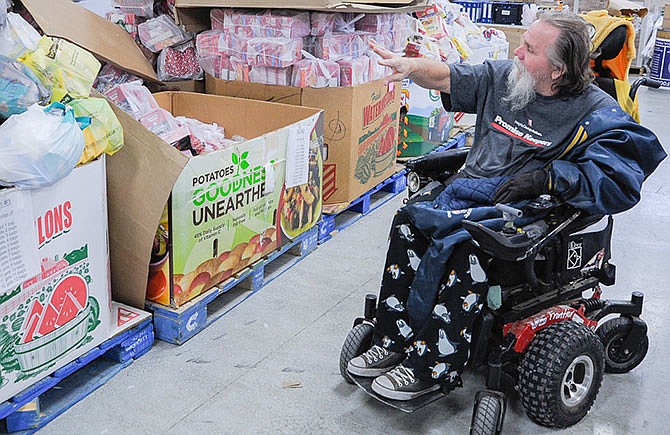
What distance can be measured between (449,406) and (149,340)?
1.19 m

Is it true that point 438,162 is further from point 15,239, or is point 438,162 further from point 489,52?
point 489,52

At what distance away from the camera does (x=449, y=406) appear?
2.71 metres

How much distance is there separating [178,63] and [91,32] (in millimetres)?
559

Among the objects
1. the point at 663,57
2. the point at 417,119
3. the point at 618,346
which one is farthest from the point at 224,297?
the point at 663,57

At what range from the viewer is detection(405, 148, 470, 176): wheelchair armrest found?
9.53 feet

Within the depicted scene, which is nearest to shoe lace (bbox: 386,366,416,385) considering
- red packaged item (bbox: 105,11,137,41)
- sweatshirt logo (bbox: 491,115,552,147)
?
sweatshirt logo (bbox: 491,115,552,147)

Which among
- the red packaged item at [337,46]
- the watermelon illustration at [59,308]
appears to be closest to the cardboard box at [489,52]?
the red packaged item at [337,46]

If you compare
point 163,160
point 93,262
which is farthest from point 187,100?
point 93,262

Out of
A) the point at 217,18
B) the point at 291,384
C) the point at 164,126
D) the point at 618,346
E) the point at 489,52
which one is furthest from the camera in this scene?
the point at 489,52

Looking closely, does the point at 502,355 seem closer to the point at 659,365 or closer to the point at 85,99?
the point at 659,365

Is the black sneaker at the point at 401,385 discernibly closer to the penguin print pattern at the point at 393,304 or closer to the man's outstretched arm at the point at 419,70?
the penguin print pattern at the point at 393,304

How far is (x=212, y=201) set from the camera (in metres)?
3.08

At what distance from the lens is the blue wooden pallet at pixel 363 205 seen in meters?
4.13

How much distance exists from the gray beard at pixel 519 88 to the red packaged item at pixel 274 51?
1362 millimetres
